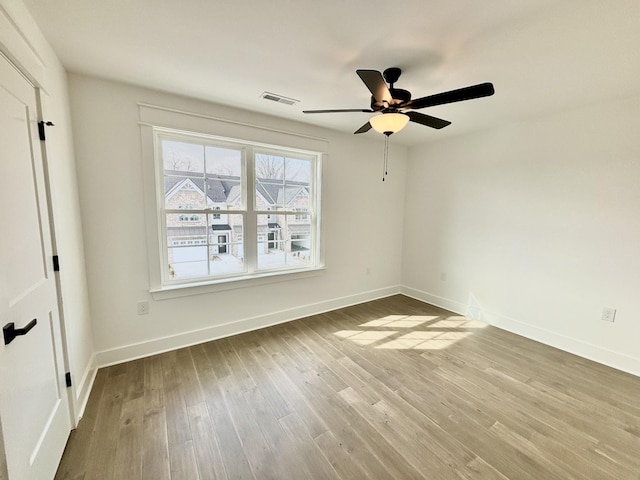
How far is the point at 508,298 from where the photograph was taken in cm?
322

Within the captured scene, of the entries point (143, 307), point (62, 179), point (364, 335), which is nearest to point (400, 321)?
point (364, 335)

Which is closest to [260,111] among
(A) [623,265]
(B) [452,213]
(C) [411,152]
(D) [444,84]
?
(D) [444,84]

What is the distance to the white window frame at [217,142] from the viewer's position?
2.40 m

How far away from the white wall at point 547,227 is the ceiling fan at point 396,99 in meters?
1.69

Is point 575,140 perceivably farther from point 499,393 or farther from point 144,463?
point 144,463

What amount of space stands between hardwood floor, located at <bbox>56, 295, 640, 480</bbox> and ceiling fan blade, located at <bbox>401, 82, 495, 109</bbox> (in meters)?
2.15

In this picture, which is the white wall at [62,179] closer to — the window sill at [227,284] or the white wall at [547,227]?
the window sill at [227,284]

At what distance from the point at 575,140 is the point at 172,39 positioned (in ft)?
12.2

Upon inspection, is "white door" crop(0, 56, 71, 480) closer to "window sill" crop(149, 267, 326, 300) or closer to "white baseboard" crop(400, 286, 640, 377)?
"window sill" crop(149, 267, 326, 300)

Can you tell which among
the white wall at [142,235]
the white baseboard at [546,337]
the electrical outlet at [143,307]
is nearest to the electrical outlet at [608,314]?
the white baseboard at [546,337]

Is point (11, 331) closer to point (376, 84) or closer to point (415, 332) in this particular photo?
point (376, 84)

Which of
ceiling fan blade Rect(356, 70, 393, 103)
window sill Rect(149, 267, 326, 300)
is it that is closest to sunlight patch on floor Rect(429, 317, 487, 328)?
window sill Rect(149, 267, 326, 300)

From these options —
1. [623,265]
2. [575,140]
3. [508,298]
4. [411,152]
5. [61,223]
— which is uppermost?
[411,152]

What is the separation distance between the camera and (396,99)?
1.79 metres
